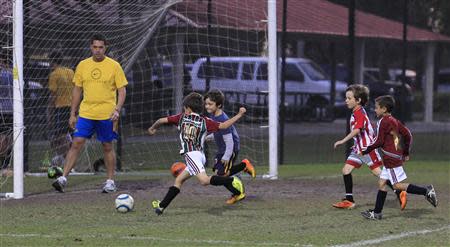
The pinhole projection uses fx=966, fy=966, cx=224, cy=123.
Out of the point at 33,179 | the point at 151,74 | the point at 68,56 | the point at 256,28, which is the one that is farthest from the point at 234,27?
the point at 33,179

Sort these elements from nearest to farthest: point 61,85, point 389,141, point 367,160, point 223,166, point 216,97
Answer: point 389,141
point 367,160
point 216,97
point 223,166
point 61,85

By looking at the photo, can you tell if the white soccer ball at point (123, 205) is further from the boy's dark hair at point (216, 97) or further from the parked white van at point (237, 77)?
the parked white van at point (237, 77)

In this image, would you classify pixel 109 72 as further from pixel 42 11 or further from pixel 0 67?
pixel 42 11

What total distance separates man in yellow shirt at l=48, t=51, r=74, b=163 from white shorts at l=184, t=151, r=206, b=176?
4.71 metres

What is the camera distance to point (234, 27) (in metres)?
16.2

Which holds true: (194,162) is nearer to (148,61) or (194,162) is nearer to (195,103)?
(195,103)

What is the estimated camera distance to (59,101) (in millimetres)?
14305

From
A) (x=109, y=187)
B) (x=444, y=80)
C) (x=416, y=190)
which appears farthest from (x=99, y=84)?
(x=444, y=80)

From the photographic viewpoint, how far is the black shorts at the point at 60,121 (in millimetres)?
14422

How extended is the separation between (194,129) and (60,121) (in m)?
4.97

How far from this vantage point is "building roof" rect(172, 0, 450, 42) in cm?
1594

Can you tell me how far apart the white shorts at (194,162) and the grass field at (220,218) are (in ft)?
1.47

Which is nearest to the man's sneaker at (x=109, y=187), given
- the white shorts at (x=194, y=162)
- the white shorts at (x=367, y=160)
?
the white shorts at (x=194, y=162)

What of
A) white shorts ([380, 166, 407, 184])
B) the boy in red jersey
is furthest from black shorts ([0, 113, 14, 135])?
white shorts ([380, 166, 407, 184])
